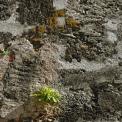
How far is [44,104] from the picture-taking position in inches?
116

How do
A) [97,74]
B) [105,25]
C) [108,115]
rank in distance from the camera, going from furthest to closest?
[105,25] → [97,74] → [108,115]

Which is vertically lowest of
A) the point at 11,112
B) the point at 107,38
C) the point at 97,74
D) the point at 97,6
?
the point at 11,112

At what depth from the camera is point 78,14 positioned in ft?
11.3

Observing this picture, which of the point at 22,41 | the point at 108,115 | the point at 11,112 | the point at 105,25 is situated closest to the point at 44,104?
the point at 11,112

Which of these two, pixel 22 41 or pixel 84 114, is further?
pixel 22 41

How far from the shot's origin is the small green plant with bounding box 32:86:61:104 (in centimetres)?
297

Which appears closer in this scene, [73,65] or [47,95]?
[47,95]

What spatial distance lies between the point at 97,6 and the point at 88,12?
100 mm

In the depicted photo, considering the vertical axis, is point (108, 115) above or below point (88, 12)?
below

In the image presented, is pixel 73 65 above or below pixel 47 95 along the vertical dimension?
above

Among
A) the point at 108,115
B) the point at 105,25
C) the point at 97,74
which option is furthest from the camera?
the point at 105,25

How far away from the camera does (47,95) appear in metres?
2.98

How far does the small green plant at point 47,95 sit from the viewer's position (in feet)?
9.74

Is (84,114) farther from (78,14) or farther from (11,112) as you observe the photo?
(78,14)
